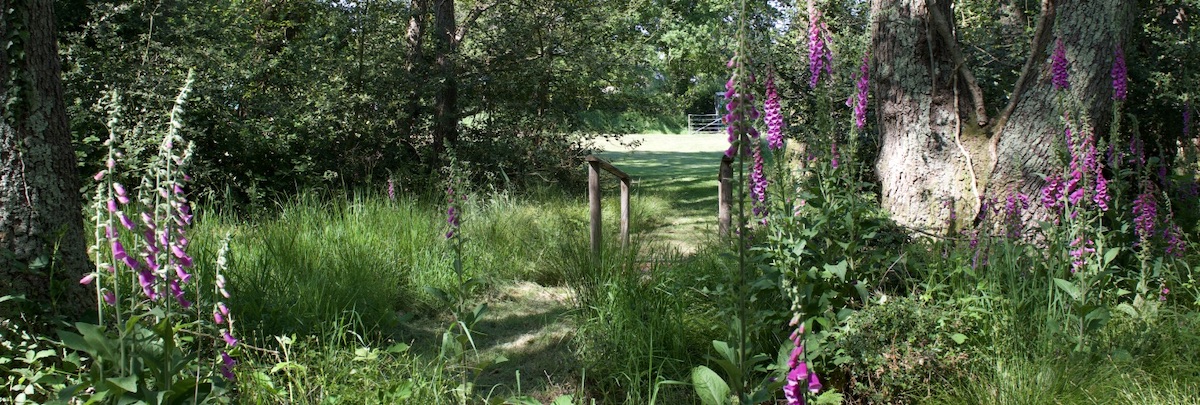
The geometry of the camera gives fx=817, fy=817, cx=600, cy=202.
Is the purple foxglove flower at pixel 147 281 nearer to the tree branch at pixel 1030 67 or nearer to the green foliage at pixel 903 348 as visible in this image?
the green foliage at pixel 903 348

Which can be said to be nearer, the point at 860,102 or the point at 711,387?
the point at 711,387

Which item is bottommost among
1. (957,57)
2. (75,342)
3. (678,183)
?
(678,183)

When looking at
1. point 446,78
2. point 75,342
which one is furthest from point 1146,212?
point 446,78

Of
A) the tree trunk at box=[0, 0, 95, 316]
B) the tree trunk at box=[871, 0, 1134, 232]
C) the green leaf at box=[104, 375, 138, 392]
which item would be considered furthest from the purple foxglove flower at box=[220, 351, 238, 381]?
the tree trunk at box=[871, 0, 1134, 232]


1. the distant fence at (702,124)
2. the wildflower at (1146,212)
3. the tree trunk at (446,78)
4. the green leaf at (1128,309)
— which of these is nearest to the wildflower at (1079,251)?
the green leaf at (1128,309)

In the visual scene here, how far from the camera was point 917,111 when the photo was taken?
5.30m

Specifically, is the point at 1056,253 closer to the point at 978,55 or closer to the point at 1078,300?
the point at 1078,300

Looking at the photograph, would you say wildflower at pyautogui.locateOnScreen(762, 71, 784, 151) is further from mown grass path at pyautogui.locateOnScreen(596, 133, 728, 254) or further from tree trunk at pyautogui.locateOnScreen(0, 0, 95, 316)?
tree trunk at pyautogui.locateOnScreen(0, 0, 95, 316)

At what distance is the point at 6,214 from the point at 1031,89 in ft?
17.6

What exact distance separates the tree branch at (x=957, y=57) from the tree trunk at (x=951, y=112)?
0.08 feet

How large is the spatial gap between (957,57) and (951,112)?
35 cm

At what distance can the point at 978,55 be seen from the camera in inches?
306

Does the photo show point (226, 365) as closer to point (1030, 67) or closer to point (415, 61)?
point (1030, 67)

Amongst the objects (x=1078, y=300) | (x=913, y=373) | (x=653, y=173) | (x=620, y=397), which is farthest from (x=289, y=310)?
(x=653, y=173)
